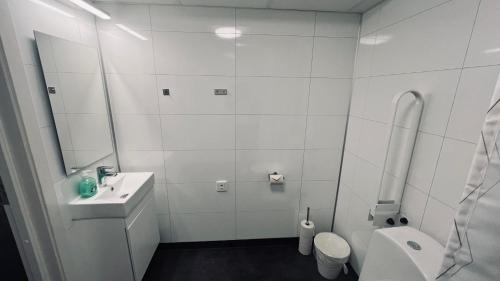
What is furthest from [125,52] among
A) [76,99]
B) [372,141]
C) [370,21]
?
[372,141]

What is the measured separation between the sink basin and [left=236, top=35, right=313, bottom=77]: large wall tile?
1230mm

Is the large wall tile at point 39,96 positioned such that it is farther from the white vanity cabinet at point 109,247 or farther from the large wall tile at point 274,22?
the large wall tile at point 274,22

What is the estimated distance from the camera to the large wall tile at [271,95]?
66.3 inches

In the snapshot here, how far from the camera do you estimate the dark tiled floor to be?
5.65 ft

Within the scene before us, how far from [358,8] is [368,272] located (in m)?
1.85

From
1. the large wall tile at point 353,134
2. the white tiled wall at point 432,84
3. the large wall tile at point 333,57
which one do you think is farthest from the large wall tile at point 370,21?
the large wall tile at point 353,134

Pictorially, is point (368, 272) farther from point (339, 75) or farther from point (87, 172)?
point (87, 172)

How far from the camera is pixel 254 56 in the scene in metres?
1.63

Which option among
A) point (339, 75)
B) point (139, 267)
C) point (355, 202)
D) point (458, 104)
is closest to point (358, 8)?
point (339, 75)

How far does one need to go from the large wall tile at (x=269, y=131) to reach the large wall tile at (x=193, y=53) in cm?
48

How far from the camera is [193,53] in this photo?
159 cm

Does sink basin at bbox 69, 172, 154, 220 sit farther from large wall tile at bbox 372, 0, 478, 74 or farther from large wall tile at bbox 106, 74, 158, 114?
large wall tile at bbox 372, 0, 478, 74

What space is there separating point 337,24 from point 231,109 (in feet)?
3.73

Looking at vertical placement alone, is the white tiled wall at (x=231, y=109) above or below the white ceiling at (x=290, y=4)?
below
